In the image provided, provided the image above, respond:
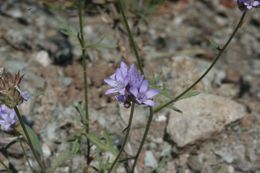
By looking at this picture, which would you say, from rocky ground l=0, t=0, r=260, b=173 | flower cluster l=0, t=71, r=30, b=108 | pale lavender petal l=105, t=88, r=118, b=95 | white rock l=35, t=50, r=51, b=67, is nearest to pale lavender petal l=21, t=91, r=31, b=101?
flower cluster l=0, t=71, r=30, b=108

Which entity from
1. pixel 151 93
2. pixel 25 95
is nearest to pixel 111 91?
pixel 151 93

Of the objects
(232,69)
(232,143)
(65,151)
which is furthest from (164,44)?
(65,151)

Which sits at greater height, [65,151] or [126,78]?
[126,78]

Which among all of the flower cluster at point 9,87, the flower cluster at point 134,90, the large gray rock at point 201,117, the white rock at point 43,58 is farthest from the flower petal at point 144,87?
the white rock at point 43,58

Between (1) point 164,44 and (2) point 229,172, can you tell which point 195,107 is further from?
(1) point 164,44

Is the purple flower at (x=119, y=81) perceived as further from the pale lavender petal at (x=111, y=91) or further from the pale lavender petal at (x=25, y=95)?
the pale lavender petal at (x=25, y=95)

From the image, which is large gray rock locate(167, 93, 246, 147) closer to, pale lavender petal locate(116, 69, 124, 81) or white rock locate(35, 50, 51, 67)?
white rock locate(35, 50, 51, 67)

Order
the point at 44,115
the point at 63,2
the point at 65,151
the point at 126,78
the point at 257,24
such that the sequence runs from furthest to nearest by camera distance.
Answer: the point at 257,24
the point at 63,2
the point at 44,115
the point at 65,151
the point at 126,78

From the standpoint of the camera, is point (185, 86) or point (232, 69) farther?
point (232, 69)
